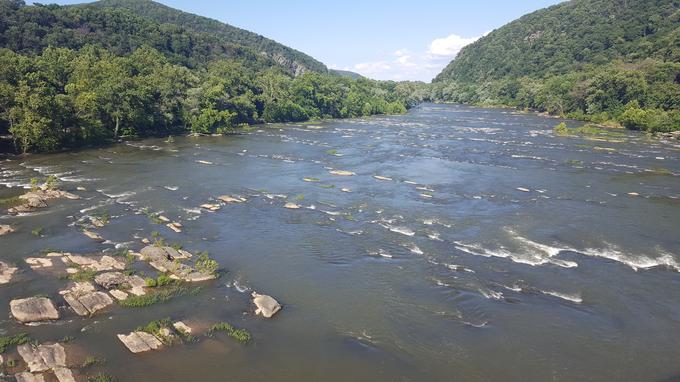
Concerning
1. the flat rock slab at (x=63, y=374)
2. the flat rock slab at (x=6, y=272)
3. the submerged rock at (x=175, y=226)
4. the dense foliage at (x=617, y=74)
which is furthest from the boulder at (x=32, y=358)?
the dense foliage at (x=617, y=74)

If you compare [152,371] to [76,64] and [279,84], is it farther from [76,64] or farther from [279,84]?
[279,84]

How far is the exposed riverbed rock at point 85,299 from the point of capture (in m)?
21.2

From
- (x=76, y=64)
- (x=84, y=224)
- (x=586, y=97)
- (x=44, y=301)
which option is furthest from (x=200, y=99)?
(x=586, y=97)

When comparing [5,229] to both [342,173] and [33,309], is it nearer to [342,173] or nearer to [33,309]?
[33,309]

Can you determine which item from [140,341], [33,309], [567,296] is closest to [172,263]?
[33,309]

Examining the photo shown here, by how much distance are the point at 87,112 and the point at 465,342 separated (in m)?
62.6

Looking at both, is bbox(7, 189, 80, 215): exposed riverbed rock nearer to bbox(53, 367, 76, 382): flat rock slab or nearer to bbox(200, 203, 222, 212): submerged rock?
bbox(200, 203, 222, 212): submerged rock

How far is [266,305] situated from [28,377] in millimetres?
9521

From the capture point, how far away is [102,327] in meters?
20.0

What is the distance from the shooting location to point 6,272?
2436 cm

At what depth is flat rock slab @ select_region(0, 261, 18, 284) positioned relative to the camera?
23.6 metres

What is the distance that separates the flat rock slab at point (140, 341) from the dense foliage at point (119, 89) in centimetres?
4474

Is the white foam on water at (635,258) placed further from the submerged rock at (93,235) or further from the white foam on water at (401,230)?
the submerged rock at (93,235)

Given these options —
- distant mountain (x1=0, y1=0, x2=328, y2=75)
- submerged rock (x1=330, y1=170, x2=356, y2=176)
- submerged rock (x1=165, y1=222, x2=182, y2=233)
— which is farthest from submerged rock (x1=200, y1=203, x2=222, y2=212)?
distant mountain (x1=0, y1=0, x2=328, y2=75)
